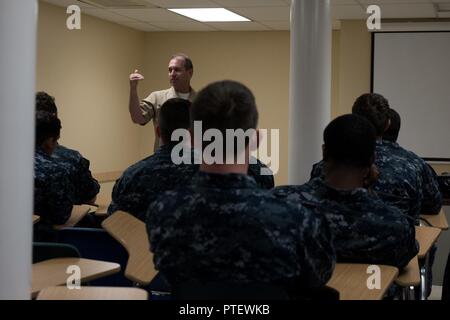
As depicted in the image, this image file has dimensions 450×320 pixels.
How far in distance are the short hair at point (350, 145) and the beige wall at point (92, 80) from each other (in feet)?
17.0

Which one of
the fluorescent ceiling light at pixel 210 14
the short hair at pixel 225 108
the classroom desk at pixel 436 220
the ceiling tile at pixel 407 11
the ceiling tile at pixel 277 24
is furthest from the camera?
the ceiling tile at pixel 277 24

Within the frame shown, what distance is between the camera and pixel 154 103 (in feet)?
17.9

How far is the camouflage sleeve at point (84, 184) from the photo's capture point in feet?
14.2

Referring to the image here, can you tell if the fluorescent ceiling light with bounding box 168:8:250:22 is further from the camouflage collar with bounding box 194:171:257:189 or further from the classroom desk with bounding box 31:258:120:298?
the camouflage collar with bounding box 194:171:257:189

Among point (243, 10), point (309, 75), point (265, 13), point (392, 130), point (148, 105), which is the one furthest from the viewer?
point (265, 13)

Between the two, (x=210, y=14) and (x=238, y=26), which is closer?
(x=210, y=14)

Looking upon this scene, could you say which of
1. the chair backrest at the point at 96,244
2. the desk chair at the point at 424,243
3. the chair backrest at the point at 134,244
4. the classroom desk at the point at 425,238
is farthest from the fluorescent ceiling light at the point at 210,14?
the chair backrest at the point at 134,244

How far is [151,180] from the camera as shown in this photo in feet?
11.5

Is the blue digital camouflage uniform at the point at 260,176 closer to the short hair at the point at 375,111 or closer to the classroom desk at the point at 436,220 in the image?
the short hair at the point at 375,111

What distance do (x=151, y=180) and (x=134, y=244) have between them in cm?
74

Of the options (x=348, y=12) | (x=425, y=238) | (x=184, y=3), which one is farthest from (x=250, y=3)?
(x=425, y=238)

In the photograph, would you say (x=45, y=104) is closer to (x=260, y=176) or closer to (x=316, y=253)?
(x=260, y=176)

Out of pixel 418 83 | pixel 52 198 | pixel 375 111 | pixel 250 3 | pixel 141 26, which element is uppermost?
pixel 141 26

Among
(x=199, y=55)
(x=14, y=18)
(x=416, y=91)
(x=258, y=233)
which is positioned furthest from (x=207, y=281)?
(x=199, y=55)
